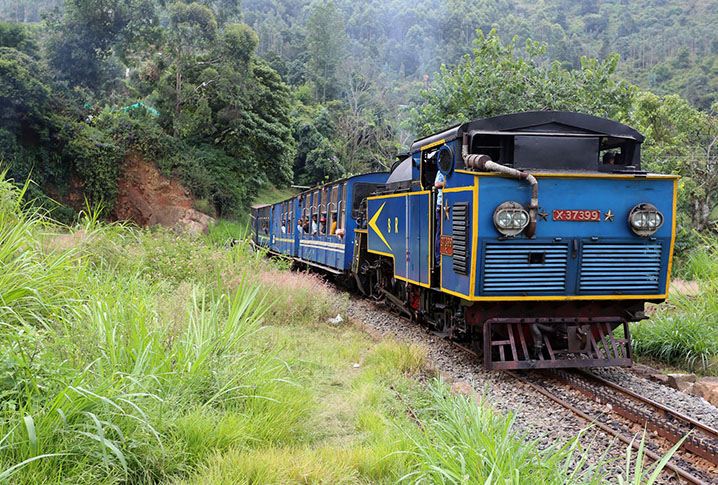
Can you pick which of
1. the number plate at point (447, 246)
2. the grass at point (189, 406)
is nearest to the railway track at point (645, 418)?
the grass at point (189, 406)

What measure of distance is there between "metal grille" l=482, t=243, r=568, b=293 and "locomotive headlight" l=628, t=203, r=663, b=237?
801 millimetres

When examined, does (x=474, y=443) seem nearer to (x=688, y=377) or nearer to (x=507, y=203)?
(x=507, y=203)

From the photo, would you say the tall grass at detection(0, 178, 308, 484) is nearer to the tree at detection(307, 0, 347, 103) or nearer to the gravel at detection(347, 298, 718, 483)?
the gravel at detection(347, 298, 718, 483)

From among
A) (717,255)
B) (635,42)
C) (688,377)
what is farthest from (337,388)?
(635,42)

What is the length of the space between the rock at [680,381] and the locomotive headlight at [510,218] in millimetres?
2582

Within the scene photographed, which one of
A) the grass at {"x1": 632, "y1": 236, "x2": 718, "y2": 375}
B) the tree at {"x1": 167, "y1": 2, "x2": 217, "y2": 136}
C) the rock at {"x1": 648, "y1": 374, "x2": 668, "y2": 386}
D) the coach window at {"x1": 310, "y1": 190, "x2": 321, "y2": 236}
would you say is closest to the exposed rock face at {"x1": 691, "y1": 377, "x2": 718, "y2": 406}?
the rock at {"x1": 648, "y1": 374, "x2": 668, "y2": 386}

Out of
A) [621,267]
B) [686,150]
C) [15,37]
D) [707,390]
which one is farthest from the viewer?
[15,37]

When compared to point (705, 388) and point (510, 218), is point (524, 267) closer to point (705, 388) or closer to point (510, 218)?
point (510, 218)

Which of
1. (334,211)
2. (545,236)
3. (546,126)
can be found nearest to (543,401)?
(545,236)

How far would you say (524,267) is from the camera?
19.7 ft

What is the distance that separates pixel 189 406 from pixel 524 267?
3771 mm

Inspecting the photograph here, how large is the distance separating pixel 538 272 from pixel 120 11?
1168 inches

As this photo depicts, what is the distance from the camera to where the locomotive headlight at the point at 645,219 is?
19.9 ft

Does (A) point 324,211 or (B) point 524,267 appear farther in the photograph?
(A) point 324,211
